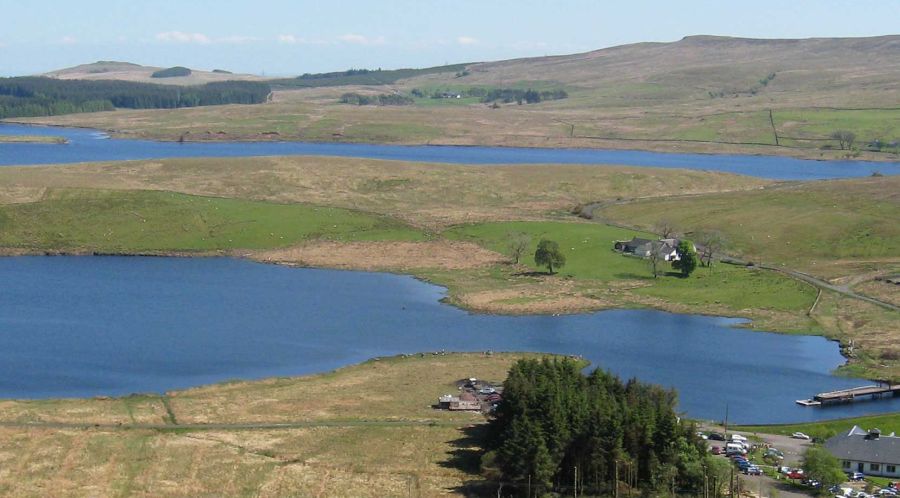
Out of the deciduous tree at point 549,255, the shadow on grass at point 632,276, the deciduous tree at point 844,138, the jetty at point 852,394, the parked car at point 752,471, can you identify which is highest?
the deciduous tree at point 844,138

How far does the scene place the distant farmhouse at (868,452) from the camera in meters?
47.2

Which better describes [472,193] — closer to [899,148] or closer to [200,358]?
[200,358]

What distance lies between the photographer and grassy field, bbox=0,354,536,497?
44500mm

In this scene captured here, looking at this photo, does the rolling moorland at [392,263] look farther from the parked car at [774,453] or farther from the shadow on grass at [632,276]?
the parked car at [774,453]

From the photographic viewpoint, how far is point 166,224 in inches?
4129

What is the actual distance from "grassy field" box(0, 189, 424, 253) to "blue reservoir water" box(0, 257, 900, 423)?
10.3 metres

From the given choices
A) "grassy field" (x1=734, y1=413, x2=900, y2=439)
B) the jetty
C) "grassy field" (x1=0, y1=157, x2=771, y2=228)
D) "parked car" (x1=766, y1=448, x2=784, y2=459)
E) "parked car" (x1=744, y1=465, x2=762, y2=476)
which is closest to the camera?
"parked car" (x1=744, y1=465, x2=762, y2=476)

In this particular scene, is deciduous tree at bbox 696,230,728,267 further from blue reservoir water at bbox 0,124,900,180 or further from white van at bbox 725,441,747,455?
blue reservoir water at bbox 0,124,900,180

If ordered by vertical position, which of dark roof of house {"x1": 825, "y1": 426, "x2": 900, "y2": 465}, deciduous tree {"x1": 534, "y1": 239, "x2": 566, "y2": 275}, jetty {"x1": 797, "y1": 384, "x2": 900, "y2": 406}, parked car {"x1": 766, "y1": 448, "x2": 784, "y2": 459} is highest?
deciduous tree {"x1": 534, "y1": 239, "x2": 566, "y2": 275}

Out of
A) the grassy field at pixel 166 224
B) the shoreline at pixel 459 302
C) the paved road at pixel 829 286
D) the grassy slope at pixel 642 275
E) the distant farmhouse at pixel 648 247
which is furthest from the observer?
the grassy field at pixel 166 224

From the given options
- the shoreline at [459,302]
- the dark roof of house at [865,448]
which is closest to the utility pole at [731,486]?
the dark roof of house at [865,448]

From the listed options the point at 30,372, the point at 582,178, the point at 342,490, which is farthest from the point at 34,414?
the point at 582,178

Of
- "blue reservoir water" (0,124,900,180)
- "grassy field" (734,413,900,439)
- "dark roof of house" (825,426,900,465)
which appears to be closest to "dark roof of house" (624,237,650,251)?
"grassy field" (734,413,900,439)

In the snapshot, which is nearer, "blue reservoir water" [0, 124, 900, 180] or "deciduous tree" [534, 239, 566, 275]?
"deciduous tree" [534, 239, 566, 275]
